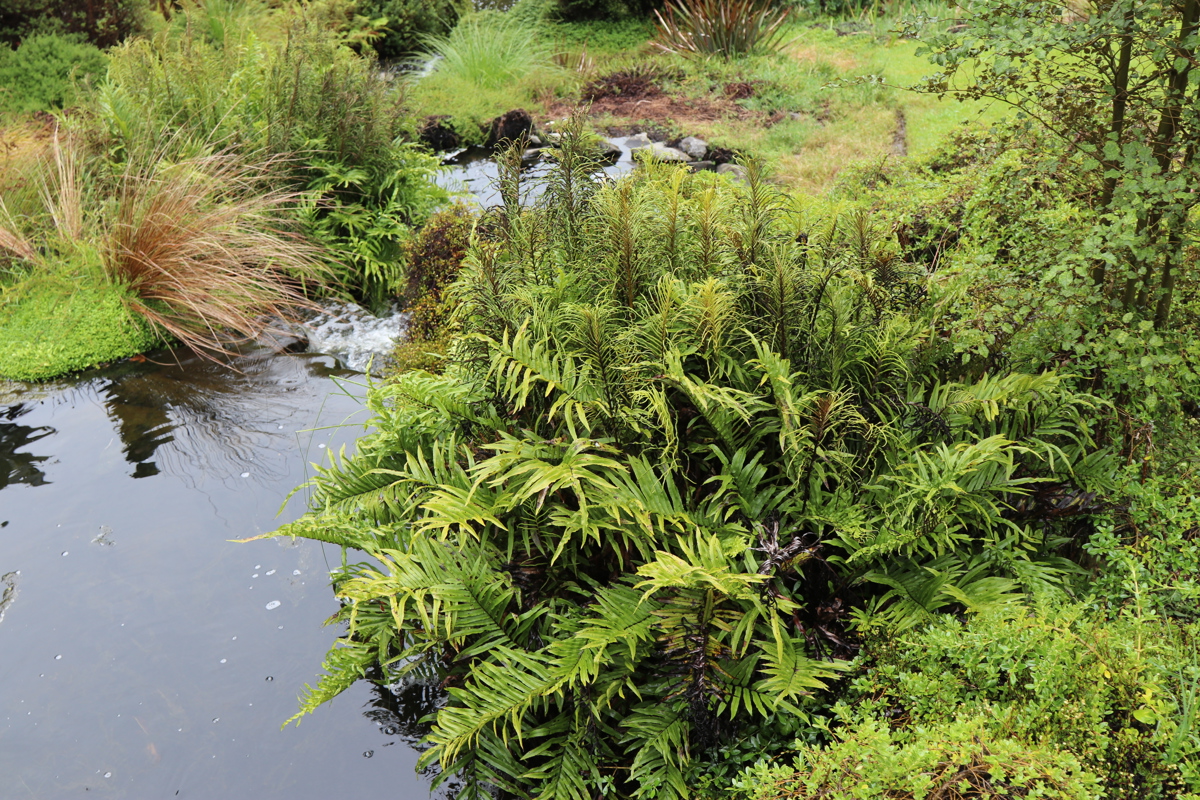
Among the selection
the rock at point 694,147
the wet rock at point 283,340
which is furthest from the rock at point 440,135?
the wet rock at point 283,340

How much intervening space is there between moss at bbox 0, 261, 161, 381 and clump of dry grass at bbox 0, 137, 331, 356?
A: 119 millimetres

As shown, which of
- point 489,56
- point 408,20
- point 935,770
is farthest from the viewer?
point 408,20

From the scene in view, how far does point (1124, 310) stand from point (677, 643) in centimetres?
213

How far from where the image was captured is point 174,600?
3898 mm

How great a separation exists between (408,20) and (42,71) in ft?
19.4

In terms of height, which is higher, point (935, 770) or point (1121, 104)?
point (1121, 104)

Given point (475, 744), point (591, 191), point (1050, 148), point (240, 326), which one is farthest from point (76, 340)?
point (1050, 148)

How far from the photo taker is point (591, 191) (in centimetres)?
352

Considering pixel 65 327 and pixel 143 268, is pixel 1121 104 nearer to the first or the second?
pixel 143 268

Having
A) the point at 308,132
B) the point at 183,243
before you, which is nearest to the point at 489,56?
the point at 308,132

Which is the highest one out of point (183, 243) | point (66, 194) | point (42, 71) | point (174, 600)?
point (42, 71)

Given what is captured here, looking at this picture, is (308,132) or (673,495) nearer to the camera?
(673,495)

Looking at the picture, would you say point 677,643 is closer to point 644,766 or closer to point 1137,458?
point 644,766

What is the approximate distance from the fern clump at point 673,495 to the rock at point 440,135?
23.3ft
